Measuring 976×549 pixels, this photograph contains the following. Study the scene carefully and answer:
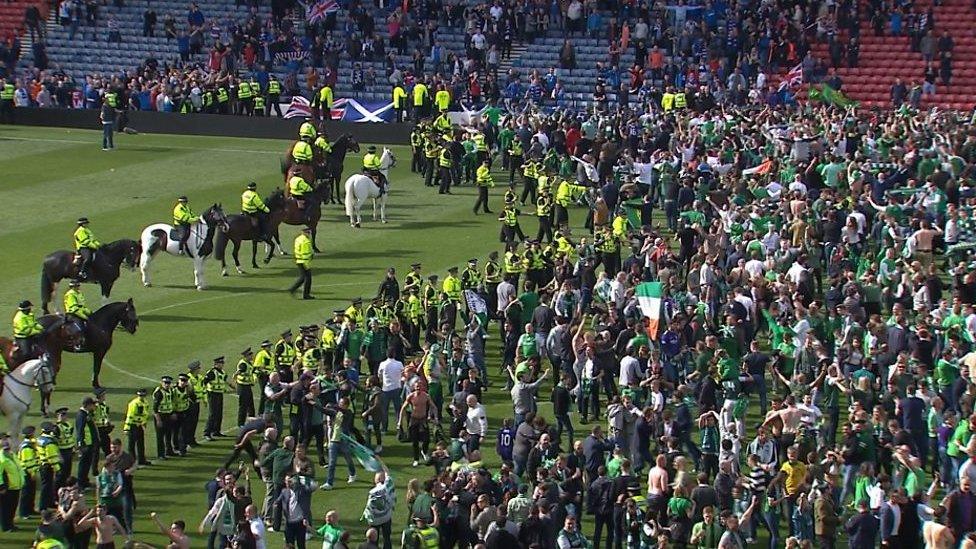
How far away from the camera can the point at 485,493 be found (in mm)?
22609

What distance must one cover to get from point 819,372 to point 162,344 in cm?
1286

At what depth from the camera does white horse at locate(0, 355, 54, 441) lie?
1062 inches

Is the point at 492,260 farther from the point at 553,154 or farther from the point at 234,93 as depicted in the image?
the point at 234,93

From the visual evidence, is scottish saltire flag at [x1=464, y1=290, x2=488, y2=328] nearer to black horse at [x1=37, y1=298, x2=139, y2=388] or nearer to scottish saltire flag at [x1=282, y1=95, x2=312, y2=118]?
black horse at [x1=37, y1=298, x2=139, y2=388]

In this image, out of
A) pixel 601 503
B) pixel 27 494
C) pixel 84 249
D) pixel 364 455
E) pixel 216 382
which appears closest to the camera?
pixel 601 503

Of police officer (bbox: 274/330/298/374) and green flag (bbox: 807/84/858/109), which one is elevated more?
green flag (bbox: 807/84/858/109)

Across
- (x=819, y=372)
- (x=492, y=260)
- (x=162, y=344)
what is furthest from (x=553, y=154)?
(x=819, y=372)

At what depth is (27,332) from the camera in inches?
1140

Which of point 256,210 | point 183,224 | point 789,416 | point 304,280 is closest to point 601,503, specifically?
point 789,416

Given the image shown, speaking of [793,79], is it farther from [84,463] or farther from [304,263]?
[84,463]

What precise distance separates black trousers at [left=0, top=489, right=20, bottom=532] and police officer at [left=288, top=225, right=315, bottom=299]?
12648 millimetres

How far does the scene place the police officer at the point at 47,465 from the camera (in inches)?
970

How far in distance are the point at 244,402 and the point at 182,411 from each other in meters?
1.36

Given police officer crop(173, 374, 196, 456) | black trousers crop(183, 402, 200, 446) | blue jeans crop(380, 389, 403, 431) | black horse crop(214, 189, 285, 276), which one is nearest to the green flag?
black horse crop(214, 189, 285, 276)
